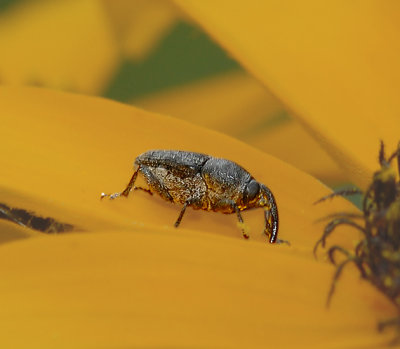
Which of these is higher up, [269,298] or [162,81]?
[162,81]

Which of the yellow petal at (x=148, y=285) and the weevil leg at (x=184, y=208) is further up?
the weevil leg at (x=184, y=208)

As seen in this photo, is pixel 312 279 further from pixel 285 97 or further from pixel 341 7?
pixel 341 7

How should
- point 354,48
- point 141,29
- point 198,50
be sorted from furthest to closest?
point 141,29 < point 198,50 < point 354,48

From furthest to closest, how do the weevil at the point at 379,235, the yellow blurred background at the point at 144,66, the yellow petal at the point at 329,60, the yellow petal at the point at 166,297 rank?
1. the yellow blurred background at the point at 144,66
2. the yellow petal at the point at 329,60
3. the weevil at the point at 379,235
4. the yellow petal at the point at 166,297

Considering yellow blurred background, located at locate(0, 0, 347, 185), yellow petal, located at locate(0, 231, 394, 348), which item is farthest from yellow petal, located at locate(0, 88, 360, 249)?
yellow blurred background, located at locate(0, 0, 347, 185)

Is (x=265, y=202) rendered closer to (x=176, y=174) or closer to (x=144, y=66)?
(x=176, y=174)

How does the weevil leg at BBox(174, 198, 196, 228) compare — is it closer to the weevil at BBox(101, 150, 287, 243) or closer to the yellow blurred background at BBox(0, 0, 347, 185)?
the weevil at BBox(101, 150, 287, 243)

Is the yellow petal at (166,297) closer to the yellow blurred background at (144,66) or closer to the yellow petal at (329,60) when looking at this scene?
the yellow petal at (329,60)

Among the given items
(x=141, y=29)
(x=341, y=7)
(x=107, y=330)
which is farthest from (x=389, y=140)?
(x=141, y=29)

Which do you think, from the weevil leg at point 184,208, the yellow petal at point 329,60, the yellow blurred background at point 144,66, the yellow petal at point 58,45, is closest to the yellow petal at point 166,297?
the weevil leg at point 184,208
